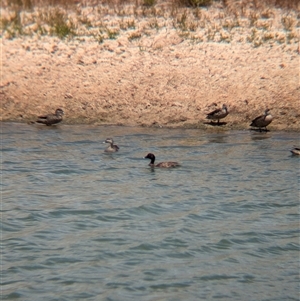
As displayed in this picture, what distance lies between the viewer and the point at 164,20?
24.8m

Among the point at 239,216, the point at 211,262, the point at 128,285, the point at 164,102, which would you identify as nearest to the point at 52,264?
the point at 128,285

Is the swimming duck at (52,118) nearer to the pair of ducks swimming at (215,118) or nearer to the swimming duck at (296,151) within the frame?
the pair of ducks swimming at (215,118)

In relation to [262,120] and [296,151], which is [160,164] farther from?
[262,120]

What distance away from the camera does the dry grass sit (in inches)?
944

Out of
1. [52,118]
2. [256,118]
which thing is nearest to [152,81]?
[52,118]

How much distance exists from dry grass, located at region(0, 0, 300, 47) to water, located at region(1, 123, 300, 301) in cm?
432

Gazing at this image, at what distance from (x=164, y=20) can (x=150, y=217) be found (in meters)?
11.9

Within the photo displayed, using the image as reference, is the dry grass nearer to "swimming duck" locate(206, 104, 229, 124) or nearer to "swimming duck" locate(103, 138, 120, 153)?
"swimming duck" locate(206, 104, 229, 124)

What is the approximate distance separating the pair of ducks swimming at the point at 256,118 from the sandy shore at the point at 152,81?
39 centimetres

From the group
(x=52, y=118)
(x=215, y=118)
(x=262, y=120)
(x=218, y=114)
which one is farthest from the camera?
Result: (x=52, y=118)

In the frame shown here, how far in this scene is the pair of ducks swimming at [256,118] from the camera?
2050 centimetres

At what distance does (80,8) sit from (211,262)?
15552 millimetres

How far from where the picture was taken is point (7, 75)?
77.8 ft

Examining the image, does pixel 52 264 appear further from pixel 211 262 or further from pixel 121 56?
pixel 121 56
